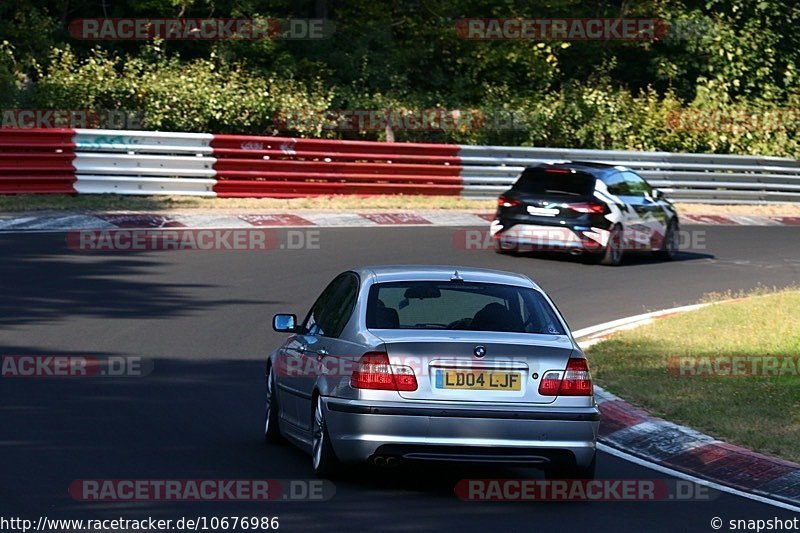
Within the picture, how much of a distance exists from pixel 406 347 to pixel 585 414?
113cm

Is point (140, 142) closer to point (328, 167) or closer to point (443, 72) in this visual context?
point (328, 167)

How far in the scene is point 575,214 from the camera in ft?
73.4

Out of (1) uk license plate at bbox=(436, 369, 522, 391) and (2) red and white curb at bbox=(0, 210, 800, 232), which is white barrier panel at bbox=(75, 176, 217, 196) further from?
(1) uk license plate at bbox=(436, 369, 522, 391)

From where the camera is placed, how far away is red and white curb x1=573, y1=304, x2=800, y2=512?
31.4ft

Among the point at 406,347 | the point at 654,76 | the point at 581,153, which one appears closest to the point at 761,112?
the point at 654,76

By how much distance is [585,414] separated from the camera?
28.9ft

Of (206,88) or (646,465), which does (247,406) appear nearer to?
(646,465)
